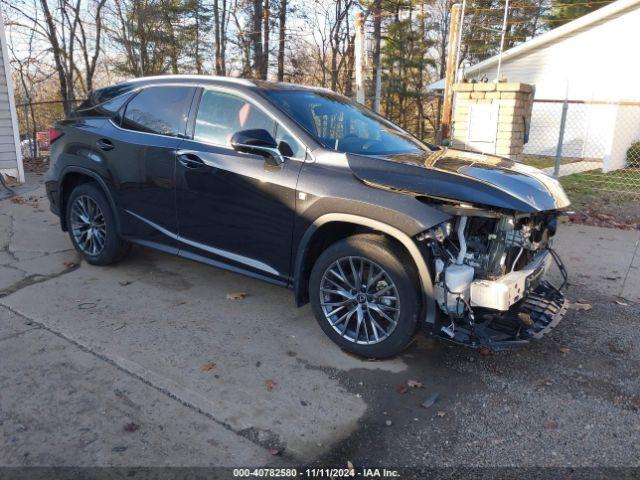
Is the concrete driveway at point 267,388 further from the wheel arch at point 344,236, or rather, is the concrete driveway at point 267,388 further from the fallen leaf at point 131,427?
the wheel arch at point 344,236

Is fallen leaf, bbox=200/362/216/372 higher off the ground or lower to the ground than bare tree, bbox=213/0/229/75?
lower

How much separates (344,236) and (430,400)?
1260mm

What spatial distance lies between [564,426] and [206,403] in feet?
6.82

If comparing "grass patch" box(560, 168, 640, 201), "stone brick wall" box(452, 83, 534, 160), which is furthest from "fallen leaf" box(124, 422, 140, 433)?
"grass patch" box(560, 168, 640, 201)

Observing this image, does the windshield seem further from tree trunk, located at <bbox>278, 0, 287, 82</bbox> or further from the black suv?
tree trunk, located at <bbox>278, 0, 287, 82</bbox>

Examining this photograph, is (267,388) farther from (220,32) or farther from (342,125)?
(220,32)

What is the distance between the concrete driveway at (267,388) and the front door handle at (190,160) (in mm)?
1201

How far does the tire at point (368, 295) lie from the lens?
3.31 metres

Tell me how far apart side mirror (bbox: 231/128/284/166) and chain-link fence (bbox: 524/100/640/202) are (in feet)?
20.1

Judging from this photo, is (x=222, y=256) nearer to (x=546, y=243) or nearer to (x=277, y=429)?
(x=277, y=429)

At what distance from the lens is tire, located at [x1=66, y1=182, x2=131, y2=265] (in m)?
4.98

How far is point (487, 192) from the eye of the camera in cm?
313

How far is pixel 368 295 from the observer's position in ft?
11.5

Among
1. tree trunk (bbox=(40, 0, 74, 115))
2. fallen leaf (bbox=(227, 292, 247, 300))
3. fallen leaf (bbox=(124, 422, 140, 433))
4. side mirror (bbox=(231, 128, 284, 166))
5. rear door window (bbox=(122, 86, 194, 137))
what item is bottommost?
fallen leaf (bbox=(124, 422, 140, 433))
